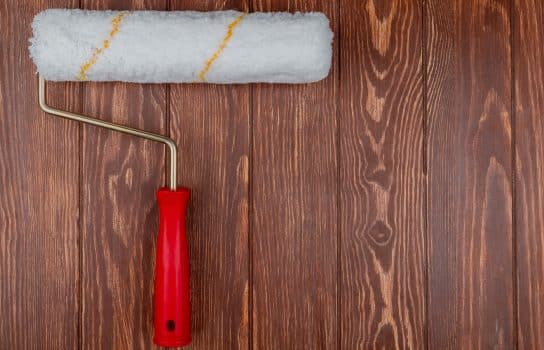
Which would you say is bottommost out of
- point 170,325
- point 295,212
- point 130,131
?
point 170,325

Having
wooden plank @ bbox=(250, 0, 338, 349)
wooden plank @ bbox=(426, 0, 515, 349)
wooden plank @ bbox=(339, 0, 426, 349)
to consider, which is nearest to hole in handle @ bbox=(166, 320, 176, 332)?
wooden plank @ bbox=(250, 0, 338, 349)

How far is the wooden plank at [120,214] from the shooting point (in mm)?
657

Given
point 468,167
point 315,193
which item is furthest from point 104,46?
point 468,167

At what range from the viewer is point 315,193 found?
2.19ft

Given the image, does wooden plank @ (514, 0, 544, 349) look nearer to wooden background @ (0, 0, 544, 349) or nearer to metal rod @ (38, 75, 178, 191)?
wooden background @ (0, 0, 544, 349)

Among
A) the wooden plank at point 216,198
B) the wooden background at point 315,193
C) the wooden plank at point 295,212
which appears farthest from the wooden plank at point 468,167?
the wooden plank at point 216,198

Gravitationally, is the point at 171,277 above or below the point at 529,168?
below

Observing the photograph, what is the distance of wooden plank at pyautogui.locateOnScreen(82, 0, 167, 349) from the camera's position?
66 centimetres

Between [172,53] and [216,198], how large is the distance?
0.19 m

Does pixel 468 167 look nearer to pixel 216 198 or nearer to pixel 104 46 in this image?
pixel 216 198

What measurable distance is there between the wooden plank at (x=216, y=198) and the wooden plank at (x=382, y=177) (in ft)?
0.42

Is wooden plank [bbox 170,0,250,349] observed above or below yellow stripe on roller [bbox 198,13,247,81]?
below

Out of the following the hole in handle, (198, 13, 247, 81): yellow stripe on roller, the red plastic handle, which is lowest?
the hole in handle

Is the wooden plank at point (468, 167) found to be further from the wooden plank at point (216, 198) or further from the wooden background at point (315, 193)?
the wooden plank at point (216, 198)
